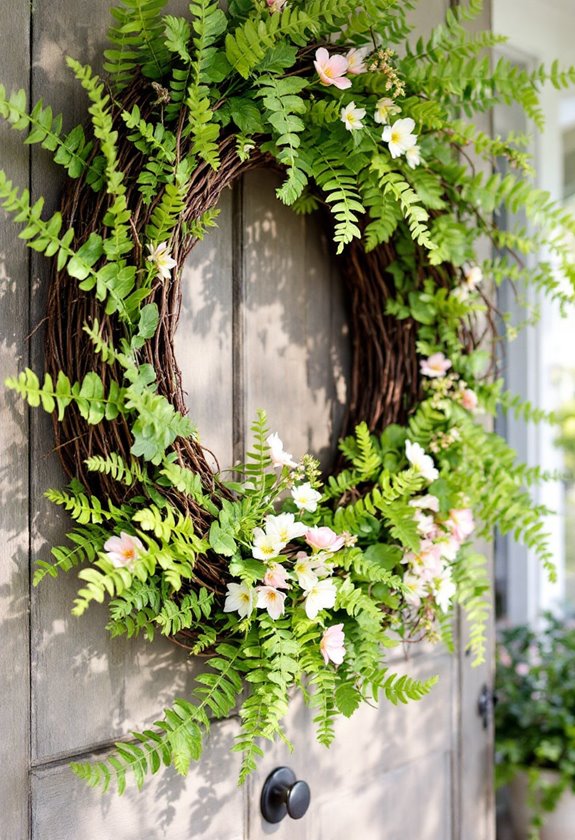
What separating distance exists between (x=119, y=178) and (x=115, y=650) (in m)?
0.60

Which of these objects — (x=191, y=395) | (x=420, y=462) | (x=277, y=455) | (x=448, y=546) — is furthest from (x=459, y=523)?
(x=191, y=395)

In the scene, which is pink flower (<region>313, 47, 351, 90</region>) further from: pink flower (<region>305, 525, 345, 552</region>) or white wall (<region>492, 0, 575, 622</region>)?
white wall (<region>492, 0, 575, 622</region>)

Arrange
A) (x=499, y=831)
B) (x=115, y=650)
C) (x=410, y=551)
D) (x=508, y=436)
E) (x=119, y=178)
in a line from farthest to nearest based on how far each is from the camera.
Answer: (x=508, y=436), (x=499, y=831), (x=410, y=551), (x=115, y=650), (x=119, y=178)

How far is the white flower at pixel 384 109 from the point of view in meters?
1.15

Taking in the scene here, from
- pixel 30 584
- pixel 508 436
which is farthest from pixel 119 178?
pixel 508 436

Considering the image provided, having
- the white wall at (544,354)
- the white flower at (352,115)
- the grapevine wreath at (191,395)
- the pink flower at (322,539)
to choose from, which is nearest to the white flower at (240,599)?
the grapevine wreath at (191,395)

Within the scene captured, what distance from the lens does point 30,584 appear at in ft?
3.27

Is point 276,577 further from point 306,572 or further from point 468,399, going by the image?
point 468,399

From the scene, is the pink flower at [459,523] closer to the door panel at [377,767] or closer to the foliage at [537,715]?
the door panel at [377,767]

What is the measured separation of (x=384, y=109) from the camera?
115 cm

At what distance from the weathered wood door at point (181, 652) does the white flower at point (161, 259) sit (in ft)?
0.49

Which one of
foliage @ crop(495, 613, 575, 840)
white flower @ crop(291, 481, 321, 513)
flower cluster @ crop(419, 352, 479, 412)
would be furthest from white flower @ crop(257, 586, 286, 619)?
foliage @ crop(495, 613, 575, 840)

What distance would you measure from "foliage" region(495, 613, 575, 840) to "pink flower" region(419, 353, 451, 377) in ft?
3.71

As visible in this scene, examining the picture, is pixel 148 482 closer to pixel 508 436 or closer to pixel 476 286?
pixel 476 286
